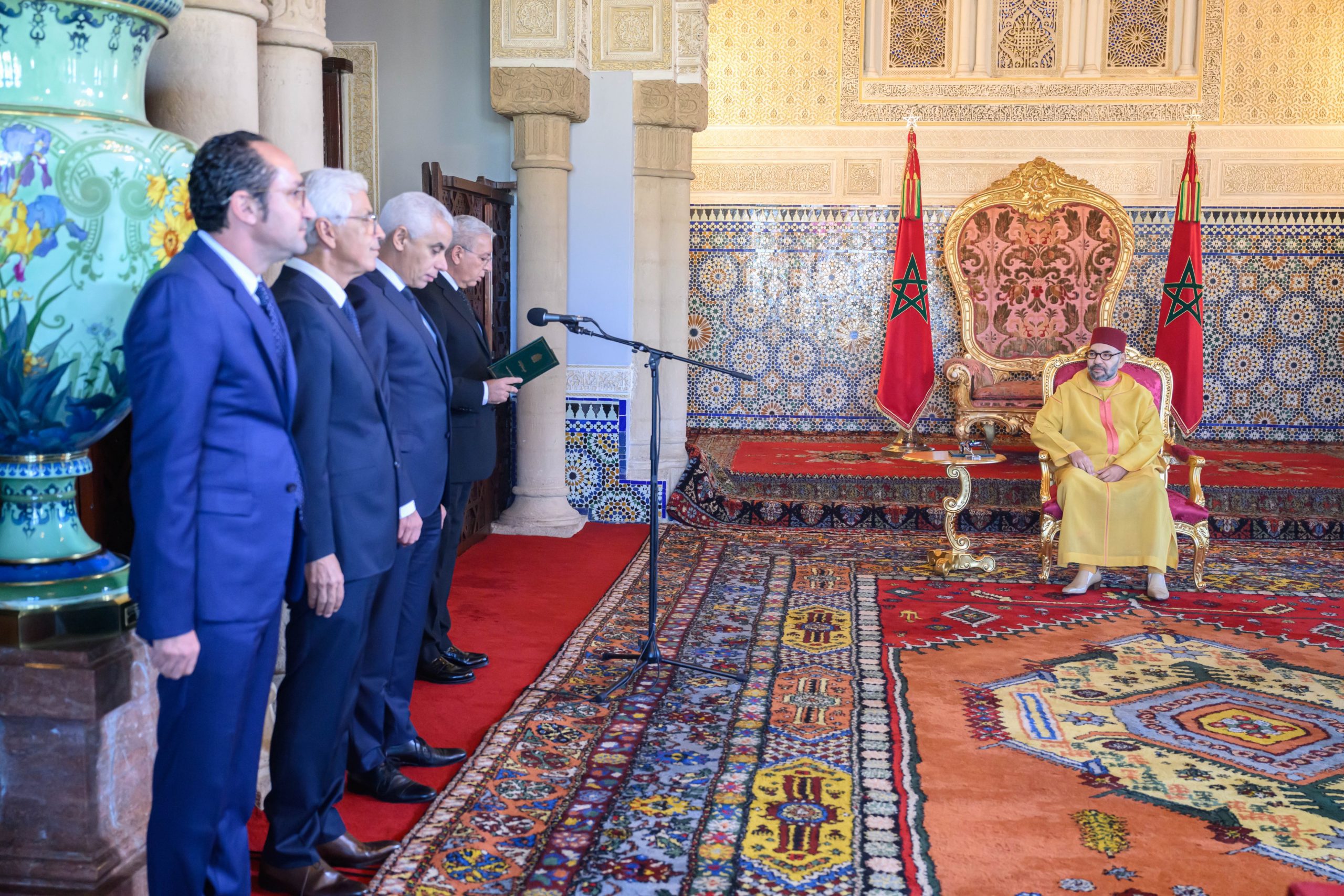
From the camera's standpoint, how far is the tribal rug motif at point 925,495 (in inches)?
271

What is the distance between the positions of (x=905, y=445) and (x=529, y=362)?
15.8 ft

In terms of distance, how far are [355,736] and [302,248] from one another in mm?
1472

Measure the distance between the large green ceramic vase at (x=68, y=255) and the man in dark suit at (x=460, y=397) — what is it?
1567mm

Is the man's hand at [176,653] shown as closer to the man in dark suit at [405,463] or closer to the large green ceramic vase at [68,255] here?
the large green ceramic vase at [68,255]

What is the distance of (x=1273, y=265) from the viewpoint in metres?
9.23

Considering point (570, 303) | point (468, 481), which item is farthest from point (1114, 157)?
point (468, 481)

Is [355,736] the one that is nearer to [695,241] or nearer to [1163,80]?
[695,241]

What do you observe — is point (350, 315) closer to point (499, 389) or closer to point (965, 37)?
point (499, 389)

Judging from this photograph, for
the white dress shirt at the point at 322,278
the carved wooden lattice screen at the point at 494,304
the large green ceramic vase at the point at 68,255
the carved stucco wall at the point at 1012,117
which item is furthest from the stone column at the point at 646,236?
the large green ceramic vase at the point at 68,255

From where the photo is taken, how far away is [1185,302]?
829 centimetres

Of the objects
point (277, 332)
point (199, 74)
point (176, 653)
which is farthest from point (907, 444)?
point (176, 653)

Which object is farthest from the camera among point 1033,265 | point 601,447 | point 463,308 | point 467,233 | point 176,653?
point 1033,265

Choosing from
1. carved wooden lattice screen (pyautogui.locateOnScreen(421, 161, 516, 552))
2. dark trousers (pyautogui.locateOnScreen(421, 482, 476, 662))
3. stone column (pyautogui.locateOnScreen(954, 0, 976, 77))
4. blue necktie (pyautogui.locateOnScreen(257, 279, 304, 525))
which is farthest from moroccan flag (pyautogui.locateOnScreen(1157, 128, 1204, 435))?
blue necktie (pyautogui.locateOnScreen(257, 279, 304, 525))

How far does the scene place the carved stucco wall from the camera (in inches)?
360
